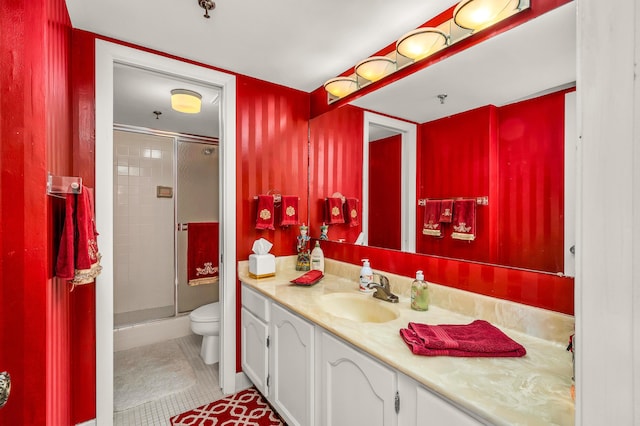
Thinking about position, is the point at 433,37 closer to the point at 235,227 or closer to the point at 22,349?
the point at 235,227

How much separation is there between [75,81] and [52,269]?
109 centimetres

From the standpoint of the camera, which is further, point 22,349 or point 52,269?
point 52,269

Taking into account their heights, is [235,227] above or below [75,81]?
below

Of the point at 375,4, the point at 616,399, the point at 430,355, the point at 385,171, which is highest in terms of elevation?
the point at 375,4

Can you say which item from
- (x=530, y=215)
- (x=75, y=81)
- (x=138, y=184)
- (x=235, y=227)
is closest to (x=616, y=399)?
(x=530, y=215)

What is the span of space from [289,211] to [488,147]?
138 cm

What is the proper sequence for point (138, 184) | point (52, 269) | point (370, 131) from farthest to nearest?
point (138, 184)
point (370, 131)
point (52, 269)

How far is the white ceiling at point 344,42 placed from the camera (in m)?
1.13

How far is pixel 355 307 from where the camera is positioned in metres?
1.62

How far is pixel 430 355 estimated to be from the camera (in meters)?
0.94

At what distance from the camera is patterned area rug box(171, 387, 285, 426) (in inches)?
68.3

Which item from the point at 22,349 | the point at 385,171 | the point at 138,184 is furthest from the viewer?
the point at 138,184

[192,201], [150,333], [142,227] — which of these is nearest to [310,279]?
[150,333]

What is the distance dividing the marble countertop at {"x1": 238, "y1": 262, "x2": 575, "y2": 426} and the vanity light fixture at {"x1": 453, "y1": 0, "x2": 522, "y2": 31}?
1.25m
